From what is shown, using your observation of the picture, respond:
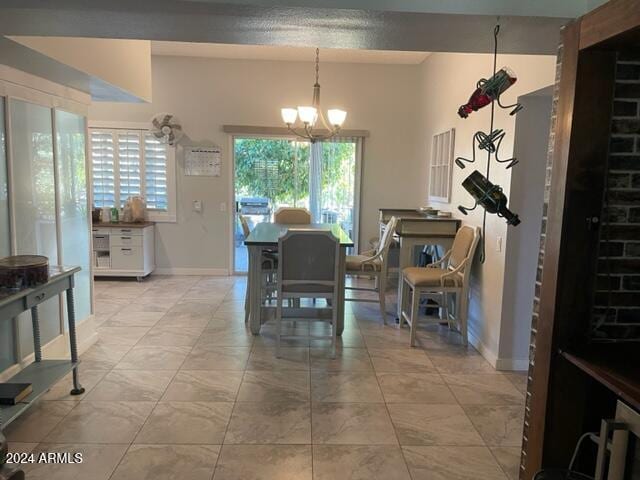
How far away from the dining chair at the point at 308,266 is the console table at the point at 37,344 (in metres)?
1.43

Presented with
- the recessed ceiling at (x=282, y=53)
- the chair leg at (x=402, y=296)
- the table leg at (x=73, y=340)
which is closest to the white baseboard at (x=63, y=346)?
the table leg at (x=73, y=340)

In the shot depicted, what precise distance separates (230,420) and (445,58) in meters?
Result: 4.25

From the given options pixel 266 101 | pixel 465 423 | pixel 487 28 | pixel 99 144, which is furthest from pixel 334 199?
pixel 487 28

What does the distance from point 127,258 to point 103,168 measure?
1.31 metres

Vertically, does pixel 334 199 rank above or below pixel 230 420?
above

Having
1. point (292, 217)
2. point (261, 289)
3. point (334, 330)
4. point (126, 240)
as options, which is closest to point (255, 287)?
point (261, 289)

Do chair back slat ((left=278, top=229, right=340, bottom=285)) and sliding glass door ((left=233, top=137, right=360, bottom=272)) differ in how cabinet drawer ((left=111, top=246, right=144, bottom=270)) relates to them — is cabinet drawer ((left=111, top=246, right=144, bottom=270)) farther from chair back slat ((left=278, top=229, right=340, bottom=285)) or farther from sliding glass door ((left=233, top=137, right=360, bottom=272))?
chair back slat ((left=278, top=229, right=340, bottom=285))

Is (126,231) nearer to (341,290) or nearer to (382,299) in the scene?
(341,290)

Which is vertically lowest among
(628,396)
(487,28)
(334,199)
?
(628,396)

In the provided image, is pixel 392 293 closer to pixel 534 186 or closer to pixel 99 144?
pixel 534 186

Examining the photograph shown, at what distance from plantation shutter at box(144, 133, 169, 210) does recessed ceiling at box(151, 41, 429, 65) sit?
1167 millimetres

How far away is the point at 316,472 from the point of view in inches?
86.1

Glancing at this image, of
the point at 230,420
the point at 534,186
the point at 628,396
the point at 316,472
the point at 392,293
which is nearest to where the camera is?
the point at 628,396

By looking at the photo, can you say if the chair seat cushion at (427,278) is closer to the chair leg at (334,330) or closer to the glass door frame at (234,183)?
the chair leg at (334,330)
